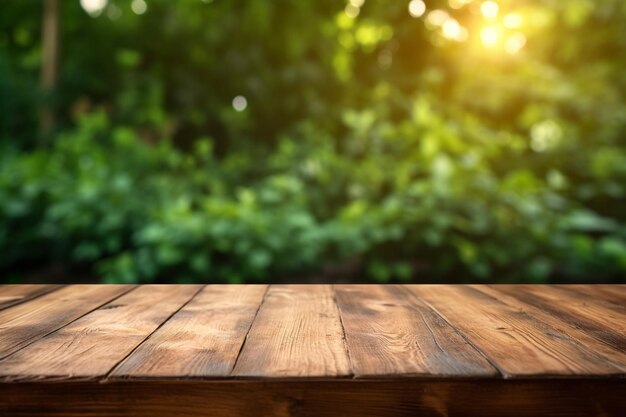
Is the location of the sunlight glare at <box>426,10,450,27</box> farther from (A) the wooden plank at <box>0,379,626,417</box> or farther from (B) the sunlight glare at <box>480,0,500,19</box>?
(A) the wooden plank at <box>0,379,626,417</box>

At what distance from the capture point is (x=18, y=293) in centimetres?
144

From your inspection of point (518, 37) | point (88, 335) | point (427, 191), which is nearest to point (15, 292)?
point (88, 335)

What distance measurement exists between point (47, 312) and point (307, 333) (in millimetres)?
581

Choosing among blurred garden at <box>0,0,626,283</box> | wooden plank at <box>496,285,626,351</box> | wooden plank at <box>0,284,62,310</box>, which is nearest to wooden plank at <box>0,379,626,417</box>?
wooden plank at <box>496,285,626,351</box>

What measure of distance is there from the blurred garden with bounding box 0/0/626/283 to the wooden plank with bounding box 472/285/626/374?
4.19 feet

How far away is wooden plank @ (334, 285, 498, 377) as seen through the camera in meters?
0.78

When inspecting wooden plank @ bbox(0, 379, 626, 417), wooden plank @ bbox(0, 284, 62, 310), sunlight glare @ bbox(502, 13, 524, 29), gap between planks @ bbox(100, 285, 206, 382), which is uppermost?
sunlight glare @ bbox(502, 13, 524, 29)

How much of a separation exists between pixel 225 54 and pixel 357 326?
9.80 feet

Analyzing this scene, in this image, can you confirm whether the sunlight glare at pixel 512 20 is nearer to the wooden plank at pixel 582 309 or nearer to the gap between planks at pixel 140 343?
the wooden plank at pixel 582 309

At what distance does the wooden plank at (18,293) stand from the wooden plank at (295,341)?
0.58 metres

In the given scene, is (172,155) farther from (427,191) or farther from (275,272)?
(427,191)

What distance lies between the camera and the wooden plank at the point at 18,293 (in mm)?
1315

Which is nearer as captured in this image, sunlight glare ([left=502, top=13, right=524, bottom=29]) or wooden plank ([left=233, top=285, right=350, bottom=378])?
wooden plank ([left=233, top=285, right=350, bottom=378])

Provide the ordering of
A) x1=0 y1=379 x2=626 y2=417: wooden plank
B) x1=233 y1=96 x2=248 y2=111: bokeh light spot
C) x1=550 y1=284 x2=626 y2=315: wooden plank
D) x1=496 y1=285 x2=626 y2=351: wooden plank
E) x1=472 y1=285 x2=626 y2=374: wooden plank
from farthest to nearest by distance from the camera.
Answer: x1=233 y1=96 x2=248 y2=111: bokeh light spot → x1=550 y1=284 x2=626 y2=315: wooden plank → x1=496 y1=285 x2=626 y2=351: wooden plank → x1=472 y1=285 x2=626 y2=374: wooden plank → x1=0 y1=379 x2=626 y2=417: wooden plank
